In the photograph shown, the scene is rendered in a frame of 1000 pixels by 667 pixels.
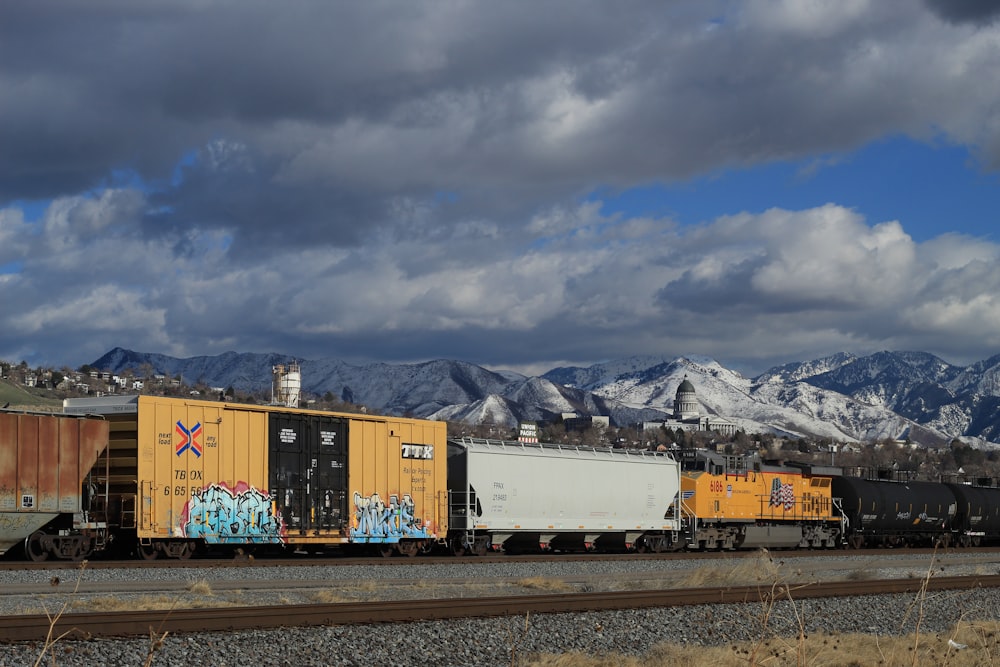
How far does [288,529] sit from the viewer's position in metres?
33.2

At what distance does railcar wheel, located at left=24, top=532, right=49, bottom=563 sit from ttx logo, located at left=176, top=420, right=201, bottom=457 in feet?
13.1

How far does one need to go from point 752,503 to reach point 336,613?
33.9 meters

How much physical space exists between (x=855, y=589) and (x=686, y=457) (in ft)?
75.0

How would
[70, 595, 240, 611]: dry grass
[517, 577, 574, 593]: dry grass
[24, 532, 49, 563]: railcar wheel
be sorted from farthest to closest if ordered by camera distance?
[24, 532, 49, 563]: railcar wheel
[517, 577, 574, 593]: dry grass
[70, 595, 240, 611]: dry grass

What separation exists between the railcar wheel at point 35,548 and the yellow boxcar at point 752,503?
25.8 meters

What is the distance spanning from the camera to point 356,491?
35188 mm

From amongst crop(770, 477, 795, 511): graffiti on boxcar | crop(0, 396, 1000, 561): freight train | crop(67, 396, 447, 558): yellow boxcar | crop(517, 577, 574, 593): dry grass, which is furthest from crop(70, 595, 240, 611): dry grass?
crop(770, 477, 795, 511): graffiti on boxcar

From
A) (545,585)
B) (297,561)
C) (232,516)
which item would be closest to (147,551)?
(232,516)

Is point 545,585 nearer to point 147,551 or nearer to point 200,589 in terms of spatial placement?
point 200,589

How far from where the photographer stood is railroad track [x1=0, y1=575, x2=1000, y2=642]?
14727 mm

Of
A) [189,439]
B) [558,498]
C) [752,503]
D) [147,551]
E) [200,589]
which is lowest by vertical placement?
[752,503]

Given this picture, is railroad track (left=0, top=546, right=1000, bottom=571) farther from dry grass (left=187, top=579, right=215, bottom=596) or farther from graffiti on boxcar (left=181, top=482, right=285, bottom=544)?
dry grass (left=187, top=579, right=215, bottom=596)

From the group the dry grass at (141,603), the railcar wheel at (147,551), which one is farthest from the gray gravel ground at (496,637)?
the railcar wheel at (147,551)

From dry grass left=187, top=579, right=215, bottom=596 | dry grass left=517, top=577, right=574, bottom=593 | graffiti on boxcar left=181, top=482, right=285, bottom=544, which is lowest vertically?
dry grass left=517, top=577, right=574, bottom=593
